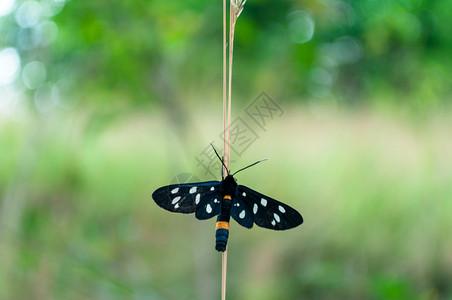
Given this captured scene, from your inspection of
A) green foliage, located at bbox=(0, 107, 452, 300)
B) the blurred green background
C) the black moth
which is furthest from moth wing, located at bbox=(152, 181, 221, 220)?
green foliage, located at bbox=(0, 107, 452, 300)

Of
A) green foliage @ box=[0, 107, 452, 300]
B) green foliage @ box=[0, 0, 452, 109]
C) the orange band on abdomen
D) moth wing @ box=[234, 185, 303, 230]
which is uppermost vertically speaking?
green foliage @ box=[0, 0, 452, 109]

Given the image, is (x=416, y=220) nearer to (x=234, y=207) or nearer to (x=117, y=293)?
(x=117, y=293)

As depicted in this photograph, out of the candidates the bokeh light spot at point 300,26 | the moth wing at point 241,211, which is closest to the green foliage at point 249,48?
the bokeh light spot at point 300,26

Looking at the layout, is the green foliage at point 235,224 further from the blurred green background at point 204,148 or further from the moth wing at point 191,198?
the moth wing at point 191,198

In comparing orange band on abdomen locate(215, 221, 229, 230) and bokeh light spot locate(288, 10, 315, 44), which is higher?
bokeh light spot locate(288, 10, 315, 44)

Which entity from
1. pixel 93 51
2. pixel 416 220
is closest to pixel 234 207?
pixel 93 51

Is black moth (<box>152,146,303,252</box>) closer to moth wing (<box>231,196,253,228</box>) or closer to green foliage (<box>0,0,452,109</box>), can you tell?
moth wing (<box>231,196,253,228</box>)

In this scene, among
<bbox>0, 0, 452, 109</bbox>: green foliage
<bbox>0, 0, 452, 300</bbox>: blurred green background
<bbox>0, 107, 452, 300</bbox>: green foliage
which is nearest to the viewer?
<bbox>0, 0, 452, 109</bbox>: green foliage

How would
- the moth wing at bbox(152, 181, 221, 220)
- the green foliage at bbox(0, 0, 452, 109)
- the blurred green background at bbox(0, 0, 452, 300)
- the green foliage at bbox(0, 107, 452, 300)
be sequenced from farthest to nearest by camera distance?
the green foliage at bbox(0, 107, 452, 300)
the blurred green background at bbox(0, 0, 452, 300)
the green foliage at bbox(0, 0, 452, 109)
the moth wing at bbox(152, 181, 221, 220)
